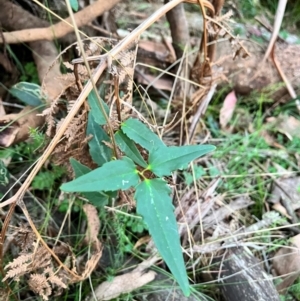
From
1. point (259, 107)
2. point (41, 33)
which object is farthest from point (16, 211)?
point (259, 107)

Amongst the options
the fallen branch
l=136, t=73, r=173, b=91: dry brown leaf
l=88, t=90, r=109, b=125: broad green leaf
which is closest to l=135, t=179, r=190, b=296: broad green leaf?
l=88, t=90, r=109, b=125: broad green leaf

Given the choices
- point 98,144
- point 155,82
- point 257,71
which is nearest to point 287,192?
point 257,71

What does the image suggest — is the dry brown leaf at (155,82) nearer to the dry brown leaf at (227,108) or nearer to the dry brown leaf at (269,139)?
the dry brown leaf at (227,108)

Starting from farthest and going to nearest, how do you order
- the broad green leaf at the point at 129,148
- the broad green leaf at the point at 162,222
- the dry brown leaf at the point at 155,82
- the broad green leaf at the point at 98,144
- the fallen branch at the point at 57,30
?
the dry brown leaf at the point at 155,82 < the fallen branch at the point at 57,30 < the broad green leaf at the point at 98,144 < the broad green leaf at the point at 129,148 < the broad green leaf at the point at 162,222

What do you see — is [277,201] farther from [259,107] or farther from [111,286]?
[111,286]

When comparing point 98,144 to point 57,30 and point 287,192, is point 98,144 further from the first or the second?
point 287,192

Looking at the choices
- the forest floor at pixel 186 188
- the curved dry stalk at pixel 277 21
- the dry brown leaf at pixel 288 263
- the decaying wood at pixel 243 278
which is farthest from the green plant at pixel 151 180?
the curved dry stalk at pixel 277 21
